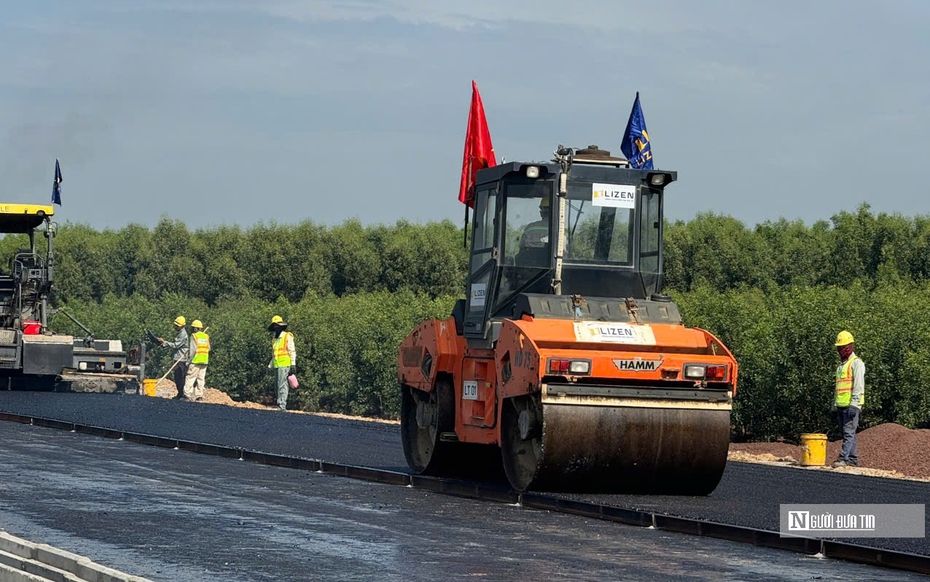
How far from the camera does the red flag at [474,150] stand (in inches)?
518

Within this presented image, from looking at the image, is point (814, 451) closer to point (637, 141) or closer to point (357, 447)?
point (637, 141)

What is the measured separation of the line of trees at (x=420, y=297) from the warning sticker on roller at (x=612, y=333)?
31.8ft

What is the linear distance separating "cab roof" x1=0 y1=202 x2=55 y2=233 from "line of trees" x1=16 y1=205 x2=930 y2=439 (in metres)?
7.69

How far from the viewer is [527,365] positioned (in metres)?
11.1

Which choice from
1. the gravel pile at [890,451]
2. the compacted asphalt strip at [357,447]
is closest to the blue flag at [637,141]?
the compacted asphalt strip at [357,447]

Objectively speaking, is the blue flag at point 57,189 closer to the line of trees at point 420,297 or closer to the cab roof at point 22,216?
the cab roof at point 22,216

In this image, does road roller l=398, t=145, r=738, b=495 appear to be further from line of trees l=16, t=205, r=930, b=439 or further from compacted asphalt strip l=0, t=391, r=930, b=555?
line of trees l=16, t=205, r=930, b=439

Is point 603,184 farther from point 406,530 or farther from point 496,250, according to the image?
point 406,530

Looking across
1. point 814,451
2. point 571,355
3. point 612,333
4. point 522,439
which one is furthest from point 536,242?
point 814,451

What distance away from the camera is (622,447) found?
36.2ft

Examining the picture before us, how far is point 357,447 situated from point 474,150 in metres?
4.65

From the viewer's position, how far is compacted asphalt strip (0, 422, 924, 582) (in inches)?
309

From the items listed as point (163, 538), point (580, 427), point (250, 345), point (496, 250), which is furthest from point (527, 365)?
point (250, 345)

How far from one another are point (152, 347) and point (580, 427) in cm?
2793
